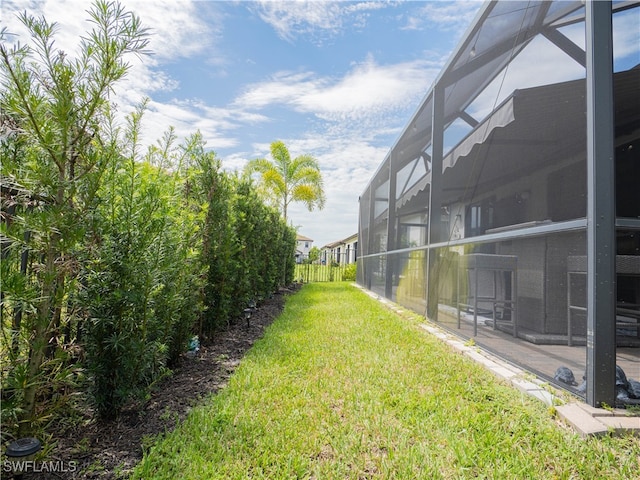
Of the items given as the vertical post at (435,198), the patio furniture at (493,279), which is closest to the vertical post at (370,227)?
the vertical post at (435,198)

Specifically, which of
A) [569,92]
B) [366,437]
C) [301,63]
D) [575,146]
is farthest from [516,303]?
[301,63]

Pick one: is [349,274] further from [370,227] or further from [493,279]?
[493,279]

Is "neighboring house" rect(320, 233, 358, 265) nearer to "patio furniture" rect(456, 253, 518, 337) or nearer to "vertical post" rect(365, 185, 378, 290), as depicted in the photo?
"vertical post" rect(365, 185, 378, 290)

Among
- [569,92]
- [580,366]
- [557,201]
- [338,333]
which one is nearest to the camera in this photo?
[580,366]

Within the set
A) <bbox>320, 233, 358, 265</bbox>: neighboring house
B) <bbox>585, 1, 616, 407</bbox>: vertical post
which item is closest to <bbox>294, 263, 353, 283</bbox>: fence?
<bbox>320, 233, 358, 265</bbox>: neighboring house

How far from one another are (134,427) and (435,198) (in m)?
4.70

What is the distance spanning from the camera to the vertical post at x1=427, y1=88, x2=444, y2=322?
5000 millimetres

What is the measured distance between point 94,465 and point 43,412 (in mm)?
346

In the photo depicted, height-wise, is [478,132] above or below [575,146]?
above

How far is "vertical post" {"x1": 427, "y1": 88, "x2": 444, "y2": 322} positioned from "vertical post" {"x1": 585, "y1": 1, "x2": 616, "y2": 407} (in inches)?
112

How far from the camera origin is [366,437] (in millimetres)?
1854

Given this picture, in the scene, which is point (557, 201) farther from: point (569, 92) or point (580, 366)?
point (580, 366)

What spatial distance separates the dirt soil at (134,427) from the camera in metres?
1.52

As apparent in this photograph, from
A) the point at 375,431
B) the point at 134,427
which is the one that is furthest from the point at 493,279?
the point at 134,427
